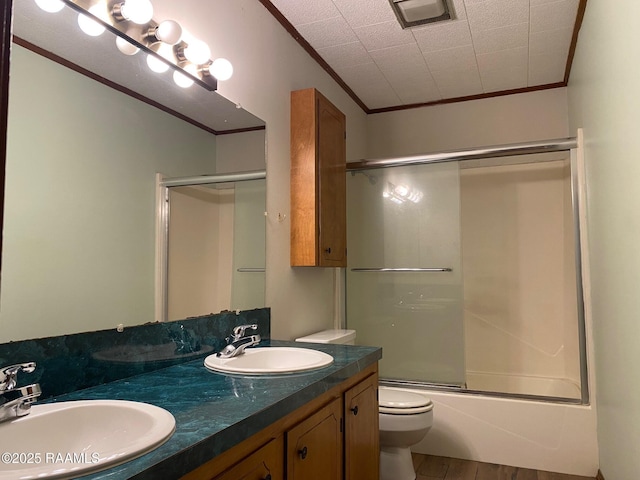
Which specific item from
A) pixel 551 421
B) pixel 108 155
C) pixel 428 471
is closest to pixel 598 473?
pixel 551 421

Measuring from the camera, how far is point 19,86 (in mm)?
1167

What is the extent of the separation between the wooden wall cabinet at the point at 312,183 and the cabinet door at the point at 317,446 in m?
0.99

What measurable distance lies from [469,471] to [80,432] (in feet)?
7.21

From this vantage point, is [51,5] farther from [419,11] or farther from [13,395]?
[419,11]

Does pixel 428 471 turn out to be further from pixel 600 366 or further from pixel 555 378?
pixel 555 378

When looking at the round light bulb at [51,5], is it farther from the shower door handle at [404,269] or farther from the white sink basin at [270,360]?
the shower door handle at [404,269]

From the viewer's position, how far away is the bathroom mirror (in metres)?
1.16

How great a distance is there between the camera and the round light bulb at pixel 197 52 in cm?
177

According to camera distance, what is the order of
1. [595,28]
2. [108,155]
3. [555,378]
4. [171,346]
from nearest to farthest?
1. [108,155]
2. [171,346]
3. [595,28]
4. [555,378]

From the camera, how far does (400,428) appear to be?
2303 mm

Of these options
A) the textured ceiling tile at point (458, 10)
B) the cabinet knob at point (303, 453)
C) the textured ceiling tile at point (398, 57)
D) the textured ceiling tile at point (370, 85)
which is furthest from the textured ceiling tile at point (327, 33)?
the cabinet knob at point (303, 453)

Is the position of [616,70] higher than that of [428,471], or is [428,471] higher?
[616,70]

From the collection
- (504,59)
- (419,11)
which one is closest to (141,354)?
(419,11)

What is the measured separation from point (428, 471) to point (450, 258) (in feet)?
4.09
